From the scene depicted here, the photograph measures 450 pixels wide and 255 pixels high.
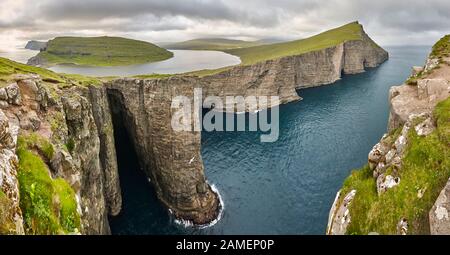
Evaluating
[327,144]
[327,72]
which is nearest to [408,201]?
[327,144]

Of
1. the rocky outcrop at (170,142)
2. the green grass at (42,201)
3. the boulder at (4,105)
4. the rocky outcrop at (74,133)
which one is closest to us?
the green grass at (42,201)

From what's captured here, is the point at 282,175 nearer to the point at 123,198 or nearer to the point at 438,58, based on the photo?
the point at 123,198

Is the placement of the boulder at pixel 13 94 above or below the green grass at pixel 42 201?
above

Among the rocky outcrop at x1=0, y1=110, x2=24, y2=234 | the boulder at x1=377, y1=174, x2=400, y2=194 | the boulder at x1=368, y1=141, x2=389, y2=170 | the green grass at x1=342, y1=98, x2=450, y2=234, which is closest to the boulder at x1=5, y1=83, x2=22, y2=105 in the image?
the rocky outcrop at x1=0, y1=110, x2=24, y2=234

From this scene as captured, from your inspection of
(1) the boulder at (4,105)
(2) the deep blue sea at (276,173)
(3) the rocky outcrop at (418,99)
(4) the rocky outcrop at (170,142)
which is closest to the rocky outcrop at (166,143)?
(4) the rocky outcrop at (170,142)

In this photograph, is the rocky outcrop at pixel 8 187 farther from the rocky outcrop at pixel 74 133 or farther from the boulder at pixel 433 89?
the boulder at pixel 433 89
